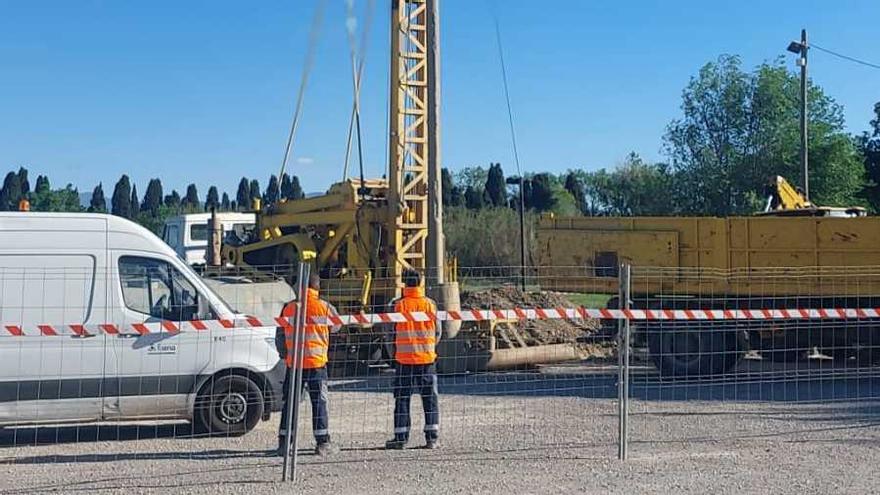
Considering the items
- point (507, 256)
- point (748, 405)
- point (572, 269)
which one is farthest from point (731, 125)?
point (748, 405)

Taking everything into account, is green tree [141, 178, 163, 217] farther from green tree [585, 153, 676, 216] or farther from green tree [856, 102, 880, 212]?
green tree [856, 102, 880, 212]

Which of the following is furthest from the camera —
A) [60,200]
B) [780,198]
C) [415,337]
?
[60,200]

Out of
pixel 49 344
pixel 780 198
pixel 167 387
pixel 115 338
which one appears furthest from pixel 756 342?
pixel 49 344

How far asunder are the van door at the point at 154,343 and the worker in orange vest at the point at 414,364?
2.04m

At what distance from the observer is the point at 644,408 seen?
40.3 feet

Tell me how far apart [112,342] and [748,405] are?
7.50 metres

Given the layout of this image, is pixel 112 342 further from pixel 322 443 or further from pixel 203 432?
pixel 322 443

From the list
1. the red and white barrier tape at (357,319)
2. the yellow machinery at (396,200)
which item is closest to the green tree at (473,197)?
the yellow machinery at (396,200)

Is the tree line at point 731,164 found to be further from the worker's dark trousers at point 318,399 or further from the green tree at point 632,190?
the worker's dark trousers at point 318,399

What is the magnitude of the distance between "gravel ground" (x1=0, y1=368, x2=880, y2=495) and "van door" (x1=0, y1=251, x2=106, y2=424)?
44cm

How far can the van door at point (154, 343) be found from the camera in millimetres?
9898

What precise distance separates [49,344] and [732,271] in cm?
1020

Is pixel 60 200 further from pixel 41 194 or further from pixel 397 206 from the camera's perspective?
pixel 397 206

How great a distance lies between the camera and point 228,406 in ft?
33.8
